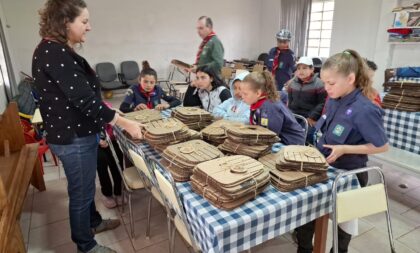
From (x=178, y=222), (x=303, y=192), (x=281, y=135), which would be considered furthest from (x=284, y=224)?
(x=281, y=135)

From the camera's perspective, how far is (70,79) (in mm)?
1364

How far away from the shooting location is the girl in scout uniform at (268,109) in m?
1.82

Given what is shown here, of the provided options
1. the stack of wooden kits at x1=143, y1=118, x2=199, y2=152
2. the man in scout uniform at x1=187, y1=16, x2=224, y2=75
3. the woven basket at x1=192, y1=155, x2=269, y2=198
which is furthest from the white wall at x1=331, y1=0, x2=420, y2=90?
the woven basket at x1=192, y1=155, x2=269, y2=198

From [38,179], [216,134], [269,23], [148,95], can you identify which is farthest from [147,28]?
[216,134]

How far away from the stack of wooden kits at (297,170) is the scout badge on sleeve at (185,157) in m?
0.30

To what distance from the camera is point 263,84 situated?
1.89 m

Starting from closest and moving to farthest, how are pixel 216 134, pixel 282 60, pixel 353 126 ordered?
pixel 353 126, pixel 216 134, pixel 282 60

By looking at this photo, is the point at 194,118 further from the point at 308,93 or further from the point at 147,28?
the point at 147,28

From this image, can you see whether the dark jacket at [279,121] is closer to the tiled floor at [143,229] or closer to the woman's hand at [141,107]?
the tiled floor at [143,229]

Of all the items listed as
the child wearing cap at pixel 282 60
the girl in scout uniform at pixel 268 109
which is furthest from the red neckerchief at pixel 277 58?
the girl in scout uniform at pixel 268 109

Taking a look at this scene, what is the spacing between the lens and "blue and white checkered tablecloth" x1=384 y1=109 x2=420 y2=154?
7.71 ft

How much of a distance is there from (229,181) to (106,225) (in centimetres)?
147

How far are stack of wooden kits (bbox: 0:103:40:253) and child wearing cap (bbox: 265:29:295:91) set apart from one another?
330 centimetres

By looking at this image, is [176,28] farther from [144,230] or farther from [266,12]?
[144,230]
